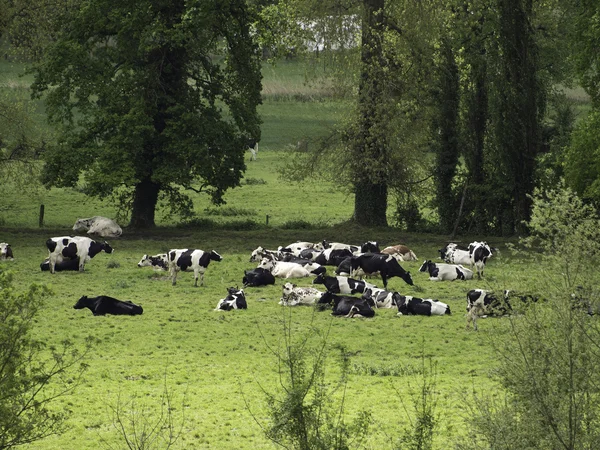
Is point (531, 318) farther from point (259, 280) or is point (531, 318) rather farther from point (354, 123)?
point (354, 123)

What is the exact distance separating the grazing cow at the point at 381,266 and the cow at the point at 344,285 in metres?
1.10

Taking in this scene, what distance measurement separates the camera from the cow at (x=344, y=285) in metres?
28.1

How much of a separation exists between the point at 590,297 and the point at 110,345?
12.4 meters

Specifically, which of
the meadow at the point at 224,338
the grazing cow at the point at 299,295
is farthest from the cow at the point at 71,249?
the grazing cow at the point at 299,295

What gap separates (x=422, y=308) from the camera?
2639 centimetres

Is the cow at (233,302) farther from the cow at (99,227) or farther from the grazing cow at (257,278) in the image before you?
the cow at (99,227)

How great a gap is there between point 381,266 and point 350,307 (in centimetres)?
380

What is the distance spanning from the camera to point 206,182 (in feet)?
134

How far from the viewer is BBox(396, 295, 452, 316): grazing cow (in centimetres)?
2636

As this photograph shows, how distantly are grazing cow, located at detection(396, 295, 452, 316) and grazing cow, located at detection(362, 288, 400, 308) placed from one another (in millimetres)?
471

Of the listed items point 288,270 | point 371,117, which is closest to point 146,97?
point 371,117

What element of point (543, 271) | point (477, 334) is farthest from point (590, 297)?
point (477, 334)

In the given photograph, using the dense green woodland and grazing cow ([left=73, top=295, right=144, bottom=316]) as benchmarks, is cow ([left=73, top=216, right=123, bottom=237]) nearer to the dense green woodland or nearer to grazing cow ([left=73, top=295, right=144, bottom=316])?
the dense green woodland

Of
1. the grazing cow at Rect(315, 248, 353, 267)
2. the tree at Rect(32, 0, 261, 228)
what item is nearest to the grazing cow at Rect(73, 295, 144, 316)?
the grazing cow at Rect(315, 248, 353, 267)
